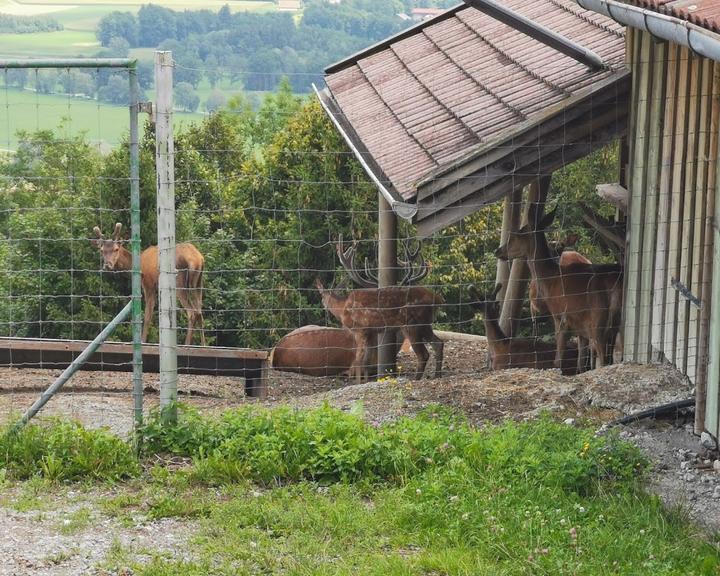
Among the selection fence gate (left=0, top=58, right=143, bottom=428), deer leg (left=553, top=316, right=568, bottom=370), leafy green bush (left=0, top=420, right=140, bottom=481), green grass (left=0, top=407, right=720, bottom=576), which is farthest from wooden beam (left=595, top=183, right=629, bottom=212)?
leafy green bush (left=0, top=420, right=140, bottom=481)

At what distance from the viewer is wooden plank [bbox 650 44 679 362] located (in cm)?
918

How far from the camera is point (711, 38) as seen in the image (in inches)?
244

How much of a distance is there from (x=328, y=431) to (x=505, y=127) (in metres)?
3.48

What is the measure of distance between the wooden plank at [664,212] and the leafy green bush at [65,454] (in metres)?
4.41

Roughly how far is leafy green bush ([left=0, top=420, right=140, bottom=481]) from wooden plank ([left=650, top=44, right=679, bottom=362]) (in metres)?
4.41

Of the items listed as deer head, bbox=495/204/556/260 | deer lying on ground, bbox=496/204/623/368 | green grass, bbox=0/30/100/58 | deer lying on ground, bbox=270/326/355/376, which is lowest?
deer lying on ground, bbox=270/326/355/376

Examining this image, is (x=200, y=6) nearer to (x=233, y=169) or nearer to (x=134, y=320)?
(x=233, y=169)

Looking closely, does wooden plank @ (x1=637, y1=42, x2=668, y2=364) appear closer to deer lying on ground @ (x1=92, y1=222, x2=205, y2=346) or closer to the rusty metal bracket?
the rusty metal bracket

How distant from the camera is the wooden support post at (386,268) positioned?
41.8 feet

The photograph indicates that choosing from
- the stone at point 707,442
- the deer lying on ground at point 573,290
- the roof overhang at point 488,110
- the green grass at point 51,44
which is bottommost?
the stone at point 707,442

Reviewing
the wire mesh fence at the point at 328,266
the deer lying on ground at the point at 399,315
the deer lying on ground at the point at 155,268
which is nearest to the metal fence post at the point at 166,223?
the wire mesh fence at the point at 328,266

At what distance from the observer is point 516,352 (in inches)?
481

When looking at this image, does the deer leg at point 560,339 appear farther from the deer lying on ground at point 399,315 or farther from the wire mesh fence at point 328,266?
the deer lying on ground at point 399,315

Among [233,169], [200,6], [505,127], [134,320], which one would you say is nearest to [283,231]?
[233,169]
